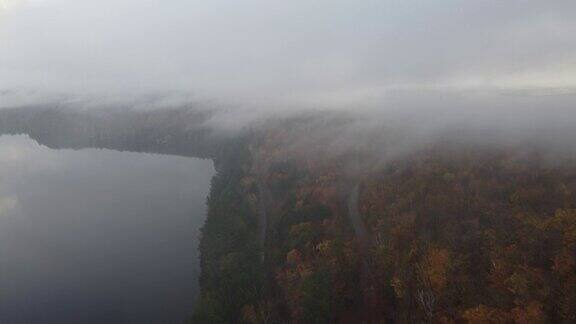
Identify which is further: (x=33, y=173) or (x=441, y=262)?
(x=33, y=173)

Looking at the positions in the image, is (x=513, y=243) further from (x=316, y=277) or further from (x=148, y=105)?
(x=148, y=105)

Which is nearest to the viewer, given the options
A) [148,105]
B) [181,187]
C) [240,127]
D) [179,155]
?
[181,187]

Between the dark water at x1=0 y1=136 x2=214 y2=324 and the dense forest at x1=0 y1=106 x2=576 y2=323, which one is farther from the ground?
the dense forest at x1=0 y1=106 x2=576 y2=323

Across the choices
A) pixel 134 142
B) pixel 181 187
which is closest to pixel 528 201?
pixel 181 187

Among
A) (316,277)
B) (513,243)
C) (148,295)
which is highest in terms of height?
(513,243)

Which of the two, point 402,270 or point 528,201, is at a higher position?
point 528,201
